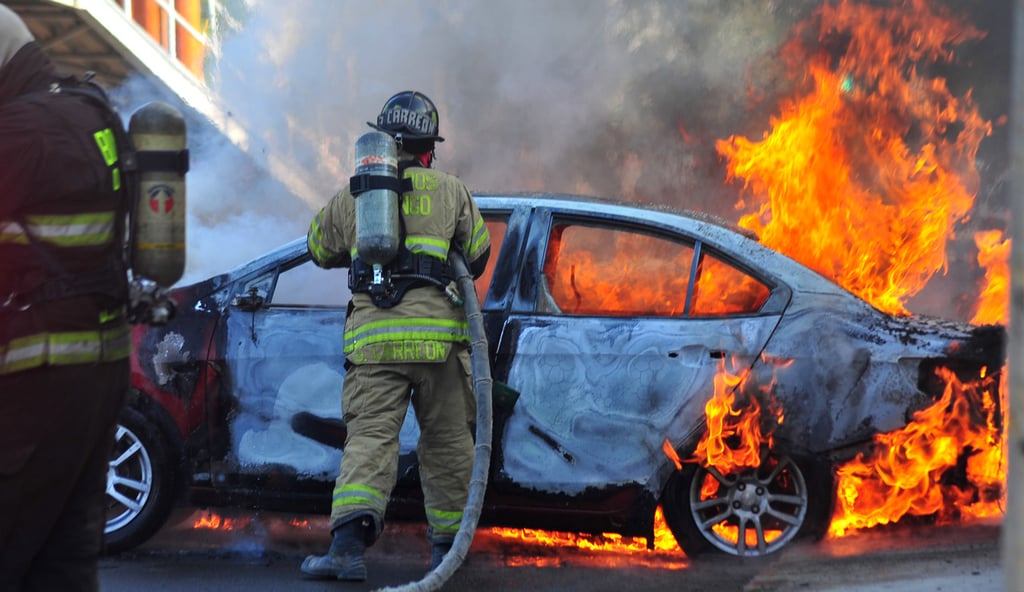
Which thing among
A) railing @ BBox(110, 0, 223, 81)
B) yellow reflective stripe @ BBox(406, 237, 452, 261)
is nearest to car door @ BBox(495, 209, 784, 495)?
yellow reflective stripe @ BBox(406, 237, 452, 261)

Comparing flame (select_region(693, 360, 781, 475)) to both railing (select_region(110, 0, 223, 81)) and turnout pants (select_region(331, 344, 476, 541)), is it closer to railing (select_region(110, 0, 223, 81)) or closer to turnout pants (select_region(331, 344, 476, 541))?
turnout pants (select_region(331, 344, 476, 541))

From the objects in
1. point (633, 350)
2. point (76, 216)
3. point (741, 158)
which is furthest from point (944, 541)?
point (76, 216)

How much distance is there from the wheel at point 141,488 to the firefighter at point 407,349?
81 cm

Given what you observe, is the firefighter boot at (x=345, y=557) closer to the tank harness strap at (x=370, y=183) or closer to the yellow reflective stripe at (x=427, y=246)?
the yellow reflective stripe at (x=427, y=246)

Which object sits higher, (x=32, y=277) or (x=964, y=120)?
(x=964, y=120)

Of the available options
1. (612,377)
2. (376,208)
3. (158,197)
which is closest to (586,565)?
(612,377)

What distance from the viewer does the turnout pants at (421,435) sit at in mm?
4172

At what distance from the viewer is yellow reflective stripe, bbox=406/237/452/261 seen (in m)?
4.32

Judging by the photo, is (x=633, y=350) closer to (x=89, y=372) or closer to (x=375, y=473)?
(x=375, y=473)

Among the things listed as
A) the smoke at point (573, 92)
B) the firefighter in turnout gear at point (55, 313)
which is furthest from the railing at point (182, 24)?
the firefighter in turnout gear at point (55, 313)

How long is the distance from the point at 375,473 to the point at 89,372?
1641 millimetres

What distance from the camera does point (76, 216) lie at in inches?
105

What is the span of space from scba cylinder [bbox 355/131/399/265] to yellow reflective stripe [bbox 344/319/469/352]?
0.78 feet

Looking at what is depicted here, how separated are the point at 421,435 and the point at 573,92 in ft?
19.8
